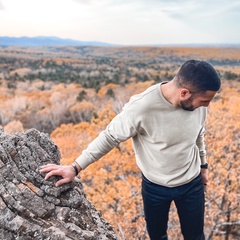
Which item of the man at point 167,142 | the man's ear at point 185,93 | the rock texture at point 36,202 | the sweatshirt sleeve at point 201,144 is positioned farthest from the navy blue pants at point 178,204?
the man's ear at point 185,93

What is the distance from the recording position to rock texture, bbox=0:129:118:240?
193 centimetres

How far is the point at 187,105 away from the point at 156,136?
0.31 metres

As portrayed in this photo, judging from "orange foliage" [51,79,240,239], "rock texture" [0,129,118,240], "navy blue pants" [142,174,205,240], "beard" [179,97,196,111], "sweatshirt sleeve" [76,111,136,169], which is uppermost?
"beard" [179,97,196,111]

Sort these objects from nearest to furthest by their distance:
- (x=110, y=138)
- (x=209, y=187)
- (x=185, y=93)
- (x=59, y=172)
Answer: (x=59, y=172), (x=185, y=93), (x=110, y=138), (x=209, y=187)

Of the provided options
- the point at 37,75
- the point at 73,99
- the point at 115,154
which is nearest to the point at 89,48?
the point at 37,75

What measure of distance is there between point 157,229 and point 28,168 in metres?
1.33

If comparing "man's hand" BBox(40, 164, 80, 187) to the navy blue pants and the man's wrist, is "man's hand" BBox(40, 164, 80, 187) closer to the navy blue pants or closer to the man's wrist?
the man's wrist

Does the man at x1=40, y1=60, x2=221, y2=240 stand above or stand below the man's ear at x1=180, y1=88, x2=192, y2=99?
below

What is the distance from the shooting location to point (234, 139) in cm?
982

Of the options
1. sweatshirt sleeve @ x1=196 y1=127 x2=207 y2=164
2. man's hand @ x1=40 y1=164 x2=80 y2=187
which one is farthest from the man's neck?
man's hand @ x1=40 y1=164 x2=80 y2=187

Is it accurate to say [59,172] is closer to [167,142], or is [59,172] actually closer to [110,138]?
[110,138]

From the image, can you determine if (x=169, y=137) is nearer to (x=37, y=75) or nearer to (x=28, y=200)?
(x=28, y=200)

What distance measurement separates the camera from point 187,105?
2.51m

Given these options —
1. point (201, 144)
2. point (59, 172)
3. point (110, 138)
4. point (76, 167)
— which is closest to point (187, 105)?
point (110, 138)
